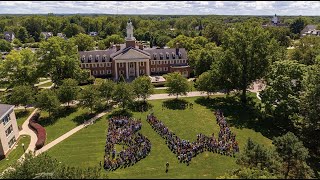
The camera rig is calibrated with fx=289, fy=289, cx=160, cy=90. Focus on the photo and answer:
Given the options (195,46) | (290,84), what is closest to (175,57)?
(195,46)

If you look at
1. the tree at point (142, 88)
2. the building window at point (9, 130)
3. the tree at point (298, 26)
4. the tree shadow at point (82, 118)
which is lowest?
the tree shadow at point (82, 118)

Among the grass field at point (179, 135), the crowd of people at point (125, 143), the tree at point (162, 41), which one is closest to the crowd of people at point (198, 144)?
the grass field at point (179, 135)

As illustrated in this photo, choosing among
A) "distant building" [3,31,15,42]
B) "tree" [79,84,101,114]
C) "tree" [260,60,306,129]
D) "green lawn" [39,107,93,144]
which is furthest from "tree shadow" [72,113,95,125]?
"distant building" [3,31,15,42]

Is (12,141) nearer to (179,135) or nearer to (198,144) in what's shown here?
(179,135)

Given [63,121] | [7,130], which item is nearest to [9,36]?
[63,121]

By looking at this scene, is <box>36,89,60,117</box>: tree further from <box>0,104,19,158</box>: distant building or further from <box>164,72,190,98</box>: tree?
<box>164,72,190,98</box>: tree

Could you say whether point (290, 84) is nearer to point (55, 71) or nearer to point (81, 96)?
point (81, 96)

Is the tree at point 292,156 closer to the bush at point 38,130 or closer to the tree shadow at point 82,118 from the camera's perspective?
the bush at point 38,130

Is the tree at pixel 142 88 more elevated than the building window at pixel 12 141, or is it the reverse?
the tree at pixel 142 88
